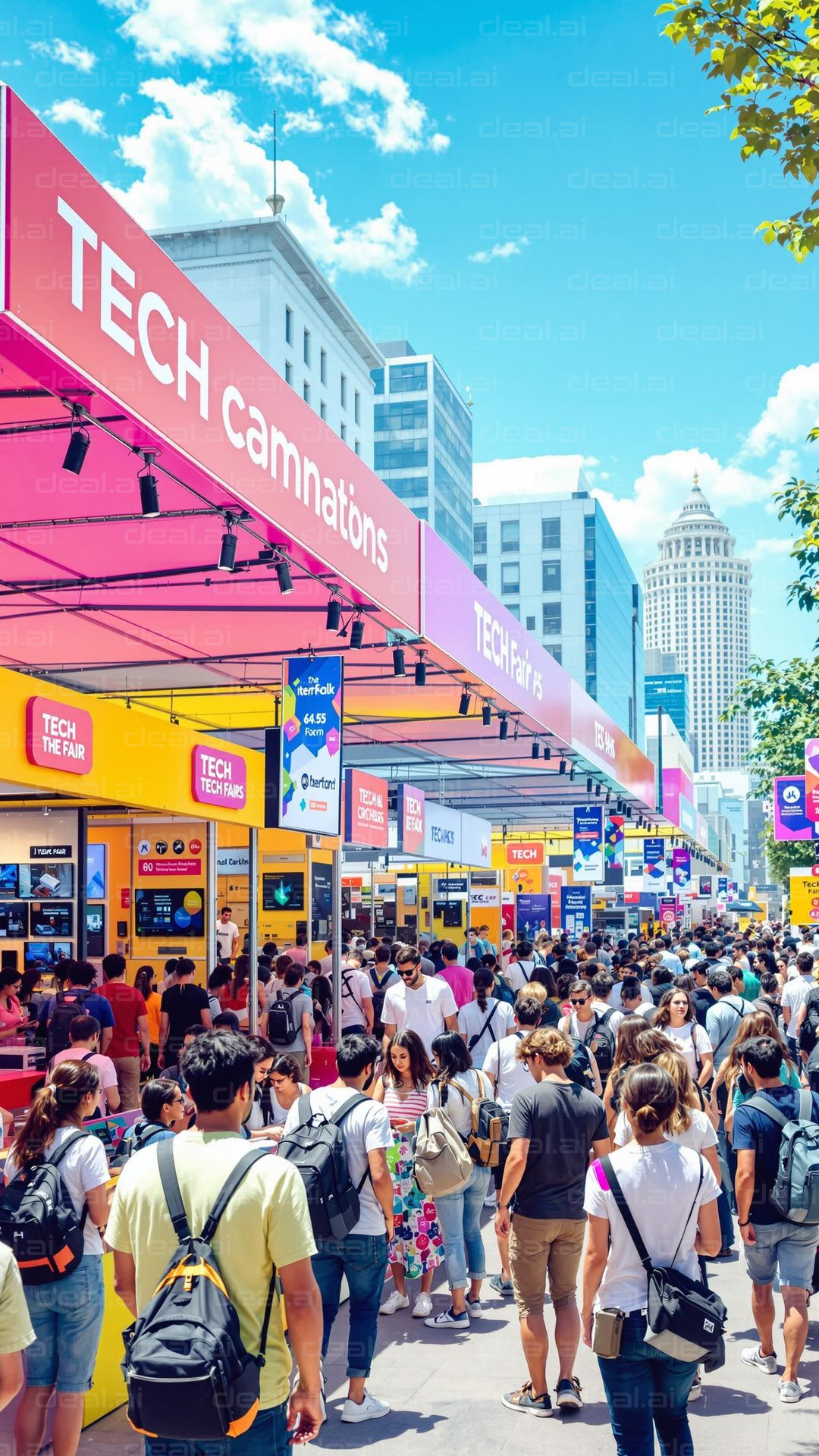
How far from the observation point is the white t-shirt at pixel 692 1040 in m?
8.52

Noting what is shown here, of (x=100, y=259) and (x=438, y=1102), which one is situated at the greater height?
(x=100, y=259)

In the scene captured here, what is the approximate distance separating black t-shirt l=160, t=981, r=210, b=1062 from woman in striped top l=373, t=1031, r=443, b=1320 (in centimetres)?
390

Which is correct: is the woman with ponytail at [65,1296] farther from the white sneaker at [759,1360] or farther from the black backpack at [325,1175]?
the white sneaker at [759,1360]

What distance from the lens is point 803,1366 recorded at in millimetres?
6305

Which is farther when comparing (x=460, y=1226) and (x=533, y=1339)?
(x=460, y=1226)

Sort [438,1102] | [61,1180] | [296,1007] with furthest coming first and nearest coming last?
[296,1007] < [438,1102] < [61,1180]

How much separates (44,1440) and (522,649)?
11.2 m

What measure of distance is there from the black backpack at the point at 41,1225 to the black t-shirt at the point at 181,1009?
621 cm


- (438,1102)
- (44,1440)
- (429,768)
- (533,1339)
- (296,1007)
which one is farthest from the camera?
(429,768)

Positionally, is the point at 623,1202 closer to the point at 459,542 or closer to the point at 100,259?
the point at 100,259

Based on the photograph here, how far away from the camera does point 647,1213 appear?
4.25 meters

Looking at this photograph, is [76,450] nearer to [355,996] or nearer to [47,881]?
[355,996]

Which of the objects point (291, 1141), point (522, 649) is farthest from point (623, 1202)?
point (522, 649)

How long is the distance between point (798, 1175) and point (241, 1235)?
3.31 meters
